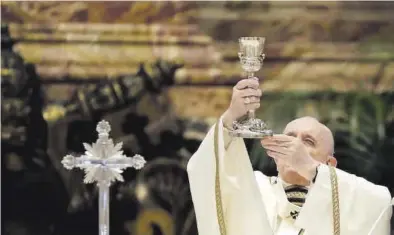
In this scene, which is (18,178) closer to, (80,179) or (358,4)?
(80,179)

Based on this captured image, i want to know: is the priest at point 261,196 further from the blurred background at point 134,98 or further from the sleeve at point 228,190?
the blurred background at point 134,98

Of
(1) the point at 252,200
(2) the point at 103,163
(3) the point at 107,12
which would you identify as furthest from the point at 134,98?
(1) the point at 252,200

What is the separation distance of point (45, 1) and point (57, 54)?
10.8 inches

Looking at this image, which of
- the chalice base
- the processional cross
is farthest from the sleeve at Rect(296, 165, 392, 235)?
the processional cross

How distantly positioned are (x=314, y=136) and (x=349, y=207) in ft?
1.14

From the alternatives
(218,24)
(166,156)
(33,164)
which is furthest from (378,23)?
(33,164)

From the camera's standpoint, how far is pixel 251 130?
2910mm

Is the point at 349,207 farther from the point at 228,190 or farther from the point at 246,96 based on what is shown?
the point at 246,96

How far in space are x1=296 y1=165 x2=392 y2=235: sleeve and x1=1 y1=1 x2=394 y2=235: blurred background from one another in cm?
137

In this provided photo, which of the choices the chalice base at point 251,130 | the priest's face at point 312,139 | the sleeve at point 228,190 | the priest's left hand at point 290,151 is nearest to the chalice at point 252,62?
the chalice base at point 251,130

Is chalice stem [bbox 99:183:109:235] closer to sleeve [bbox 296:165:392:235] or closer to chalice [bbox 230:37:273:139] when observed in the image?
chalice [bbox 230:37:273:139]

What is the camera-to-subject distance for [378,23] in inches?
180

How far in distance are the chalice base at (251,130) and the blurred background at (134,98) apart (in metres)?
1.57

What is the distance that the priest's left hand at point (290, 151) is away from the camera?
3.04 metres
